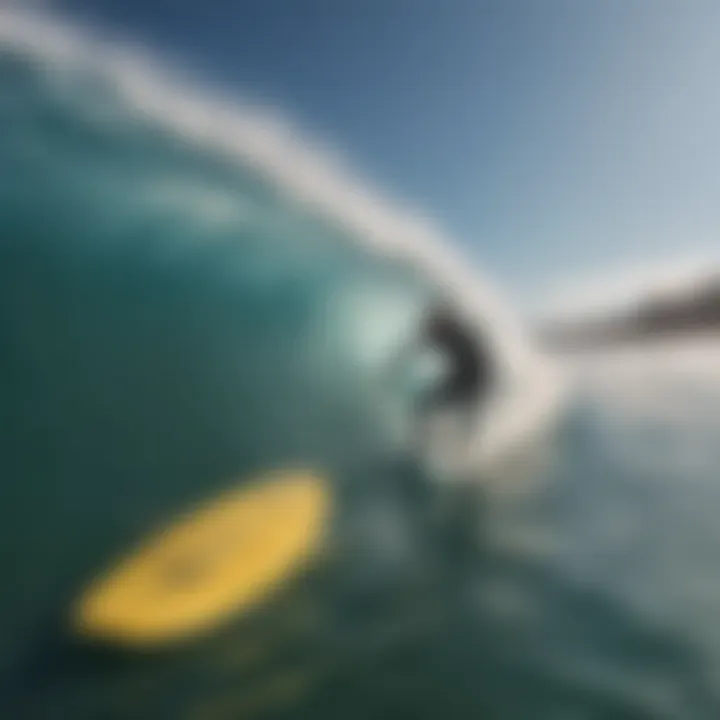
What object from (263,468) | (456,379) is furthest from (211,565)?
(456,379)

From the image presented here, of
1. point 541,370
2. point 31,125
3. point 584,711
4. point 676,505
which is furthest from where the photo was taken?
point 541,370

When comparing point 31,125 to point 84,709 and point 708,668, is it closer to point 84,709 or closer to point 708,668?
point 84,709

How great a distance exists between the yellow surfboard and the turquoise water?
30 millimetres

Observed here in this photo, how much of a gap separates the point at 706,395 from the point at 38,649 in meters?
1.67

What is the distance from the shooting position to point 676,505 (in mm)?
1286

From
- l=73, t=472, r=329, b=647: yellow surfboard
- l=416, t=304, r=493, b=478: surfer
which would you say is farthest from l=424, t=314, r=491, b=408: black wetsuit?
l=73, t=472, r=329, b=647: yellow surfboard

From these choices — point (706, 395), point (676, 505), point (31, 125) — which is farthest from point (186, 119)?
point (706, 395)

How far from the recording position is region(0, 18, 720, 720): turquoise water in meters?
0.88

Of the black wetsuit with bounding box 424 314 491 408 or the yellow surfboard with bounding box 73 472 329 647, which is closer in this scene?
the yellow surfboard with bounding box 73 472 329 647

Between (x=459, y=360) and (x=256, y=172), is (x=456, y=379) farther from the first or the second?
(x=256, y=172)

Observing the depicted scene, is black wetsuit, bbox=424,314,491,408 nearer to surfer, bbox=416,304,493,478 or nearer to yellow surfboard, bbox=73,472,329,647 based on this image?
surfer, bbox=416,304,493,478

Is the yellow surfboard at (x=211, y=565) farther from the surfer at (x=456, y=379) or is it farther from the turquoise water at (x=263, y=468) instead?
the surfer at (x=456, y=379)

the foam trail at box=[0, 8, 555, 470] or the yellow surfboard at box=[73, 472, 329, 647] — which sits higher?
the foam trail at box=[0, 8, 555, 470]

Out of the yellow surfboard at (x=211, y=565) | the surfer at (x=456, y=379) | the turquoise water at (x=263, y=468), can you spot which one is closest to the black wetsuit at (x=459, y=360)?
the surfer at (x=456, y=379)
